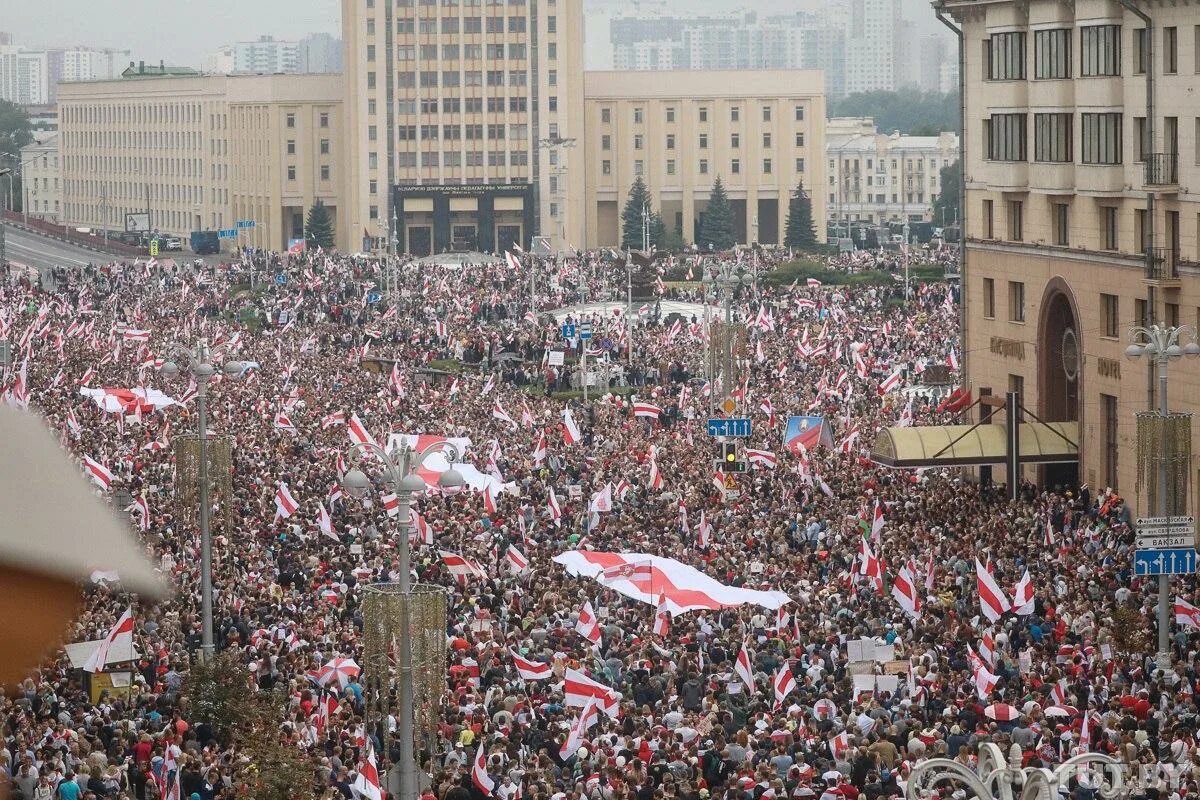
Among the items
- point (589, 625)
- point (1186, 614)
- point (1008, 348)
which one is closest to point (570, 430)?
point (1008, 348)

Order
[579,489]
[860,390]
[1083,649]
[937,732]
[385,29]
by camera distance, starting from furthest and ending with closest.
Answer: [385,29] < [860,390] < [579,489] < [1083,649] < [937,732]

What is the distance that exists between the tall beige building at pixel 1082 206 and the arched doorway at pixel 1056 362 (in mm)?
34

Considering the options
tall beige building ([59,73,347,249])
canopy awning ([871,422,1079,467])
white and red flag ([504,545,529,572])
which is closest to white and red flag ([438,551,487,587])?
white and red flag ([504,545,529,572])

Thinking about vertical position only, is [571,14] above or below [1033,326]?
above

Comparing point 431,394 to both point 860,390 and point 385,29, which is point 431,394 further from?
point 385,29

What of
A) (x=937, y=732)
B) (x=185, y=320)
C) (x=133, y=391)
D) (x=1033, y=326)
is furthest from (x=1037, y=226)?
(x=185, y=320)

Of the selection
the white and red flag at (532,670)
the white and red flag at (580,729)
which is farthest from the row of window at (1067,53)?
the white and red flag at (580,729)

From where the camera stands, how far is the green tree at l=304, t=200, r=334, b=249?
131375 millimetres

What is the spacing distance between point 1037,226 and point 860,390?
1045cm

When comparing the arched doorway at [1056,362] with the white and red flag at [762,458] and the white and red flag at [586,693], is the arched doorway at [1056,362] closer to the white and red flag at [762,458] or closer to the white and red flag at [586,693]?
the white and red flag at [762,458]

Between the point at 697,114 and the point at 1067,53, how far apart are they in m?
99.0

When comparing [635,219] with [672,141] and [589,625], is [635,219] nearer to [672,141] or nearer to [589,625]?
[672,141]

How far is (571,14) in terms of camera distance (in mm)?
134625

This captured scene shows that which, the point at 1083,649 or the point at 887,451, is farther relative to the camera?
the point at 887,451
